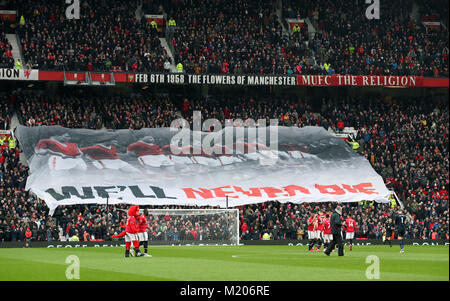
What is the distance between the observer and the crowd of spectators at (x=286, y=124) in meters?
46.3

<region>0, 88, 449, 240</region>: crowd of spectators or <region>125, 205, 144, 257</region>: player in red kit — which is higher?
<region>125, 205, 144, 257</region>: player in red kit

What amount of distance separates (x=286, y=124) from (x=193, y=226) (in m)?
16.9

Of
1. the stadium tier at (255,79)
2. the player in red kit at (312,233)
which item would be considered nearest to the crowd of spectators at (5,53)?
the stadium tier at (255,79)

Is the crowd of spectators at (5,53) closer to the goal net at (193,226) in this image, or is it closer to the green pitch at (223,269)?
the goal net at (193,226)

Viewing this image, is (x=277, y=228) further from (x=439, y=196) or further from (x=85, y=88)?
(x=85, y=88)

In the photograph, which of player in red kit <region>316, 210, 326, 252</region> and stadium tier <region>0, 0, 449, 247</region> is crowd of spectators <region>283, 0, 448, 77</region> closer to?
stadium tier <region>0, 0, 449, 247</region>

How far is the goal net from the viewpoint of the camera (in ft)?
146

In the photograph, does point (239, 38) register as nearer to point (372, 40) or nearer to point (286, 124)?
point (286, 124)

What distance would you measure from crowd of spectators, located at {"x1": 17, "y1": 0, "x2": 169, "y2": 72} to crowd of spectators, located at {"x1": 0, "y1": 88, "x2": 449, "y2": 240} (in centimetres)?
280

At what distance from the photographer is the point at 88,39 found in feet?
193

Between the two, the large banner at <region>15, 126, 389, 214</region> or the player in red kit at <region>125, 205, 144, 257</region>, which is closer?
the player in red kit at <region>125, 205, 144, 257</region>

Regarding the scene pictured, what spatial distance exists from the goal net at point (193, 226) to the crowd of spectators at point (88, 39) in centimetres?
1640

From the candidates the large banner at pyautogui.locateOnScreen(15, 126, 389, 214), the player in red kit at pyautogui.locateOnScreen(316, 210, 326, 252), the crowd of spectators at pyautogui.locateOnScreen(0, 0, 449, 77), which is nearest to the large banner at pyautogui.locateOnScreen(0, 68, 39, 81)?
the crowd of spectators at pyautogui.locateOnScreen(0, 0, 449, 77)

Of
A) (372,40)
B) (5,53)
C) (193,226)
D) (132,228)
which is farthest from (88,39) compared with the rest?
(132,228)
